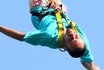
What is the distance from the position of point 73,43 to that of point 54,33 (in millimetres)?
706

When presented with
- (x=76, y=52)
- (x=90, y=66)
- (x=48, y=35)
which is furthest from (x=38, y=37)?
(x=90, y=66)

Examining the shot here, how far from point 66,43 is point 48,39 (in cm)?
54

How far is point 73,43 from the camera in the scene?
16.8 metres

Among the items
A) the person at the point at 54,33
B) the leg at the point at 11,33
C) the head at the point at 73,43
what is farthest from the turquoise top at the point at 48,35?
the head at the point at 73,43

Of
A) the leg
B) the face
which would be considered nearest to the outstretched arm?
the face

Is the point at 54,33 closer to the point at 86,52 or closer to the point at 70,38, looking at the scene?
the point at 70,38

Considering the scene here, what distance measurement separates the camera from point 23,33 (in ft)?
57.3

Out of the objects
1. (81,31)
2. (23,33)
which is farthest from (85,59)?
(23,33)

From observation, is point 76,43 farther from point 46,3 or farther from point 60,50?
point 46,3

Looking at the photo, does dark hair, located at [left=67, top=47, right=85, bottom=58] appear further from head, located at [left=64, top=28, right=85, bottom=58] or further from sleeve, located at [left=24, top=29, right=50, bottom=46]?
A: sleeve, located at [left=24, top=29, right=50, bottom=46]

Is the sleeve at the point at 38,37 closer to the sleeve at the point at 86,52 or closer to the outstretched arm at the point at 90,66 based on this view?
the sleeve at the point at 86,52

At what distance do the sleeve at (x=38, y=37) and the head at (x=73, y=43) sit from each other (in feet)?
1.91

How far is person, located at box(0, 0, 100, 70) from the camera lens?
55.3ft

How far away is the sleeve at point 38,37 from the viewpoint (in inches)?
675
